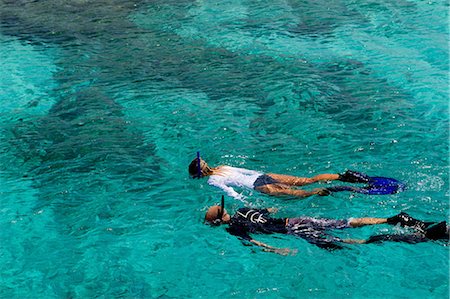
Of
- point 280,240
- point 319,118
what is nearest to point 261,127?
point 319,118

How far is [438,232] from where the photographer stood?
19.0 feet

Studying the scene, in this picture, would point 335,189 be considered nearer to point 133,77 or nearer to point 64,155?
point 64,155

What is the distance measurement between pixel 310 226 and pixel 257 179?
1189mm

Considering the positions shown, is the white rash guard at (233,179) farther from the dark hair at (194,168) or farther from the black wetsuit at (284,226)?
the black wetsuit at (284,226)

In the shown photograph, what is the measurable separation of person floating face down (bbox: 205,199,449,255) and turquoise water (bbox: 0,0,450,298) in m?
0.12

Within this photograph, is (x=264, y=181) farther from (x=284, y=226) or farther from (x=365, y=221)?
(x=365, y=221)

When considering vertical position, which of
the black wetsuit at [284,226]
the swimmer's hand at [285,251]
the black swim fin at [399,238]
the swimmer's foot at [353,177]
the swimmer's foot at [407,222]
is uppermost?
the swimmer's foot at [407,222]

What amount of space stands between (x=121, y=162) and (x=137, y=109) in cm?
190

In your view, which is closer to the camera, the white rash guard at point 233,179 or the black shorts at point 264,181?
the black shorts at point 264,181

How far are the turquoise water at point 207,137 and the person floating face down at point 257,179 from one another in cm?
15

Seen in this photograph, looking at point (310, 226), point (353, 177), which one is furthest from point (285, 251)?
point (353, 177)

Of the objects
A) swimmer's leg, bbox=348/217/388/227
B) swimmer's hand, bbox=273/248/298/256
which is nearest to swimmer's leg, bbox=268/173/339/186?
swimmer's leg, bbox=348/217/388/227

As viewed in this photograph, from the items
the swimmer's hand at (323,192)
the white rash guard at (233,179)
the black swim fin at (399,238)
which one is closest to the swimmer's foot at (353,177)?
the swimmer's hand at (323,192)

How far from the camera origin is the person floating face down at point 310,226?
19.2 feet
